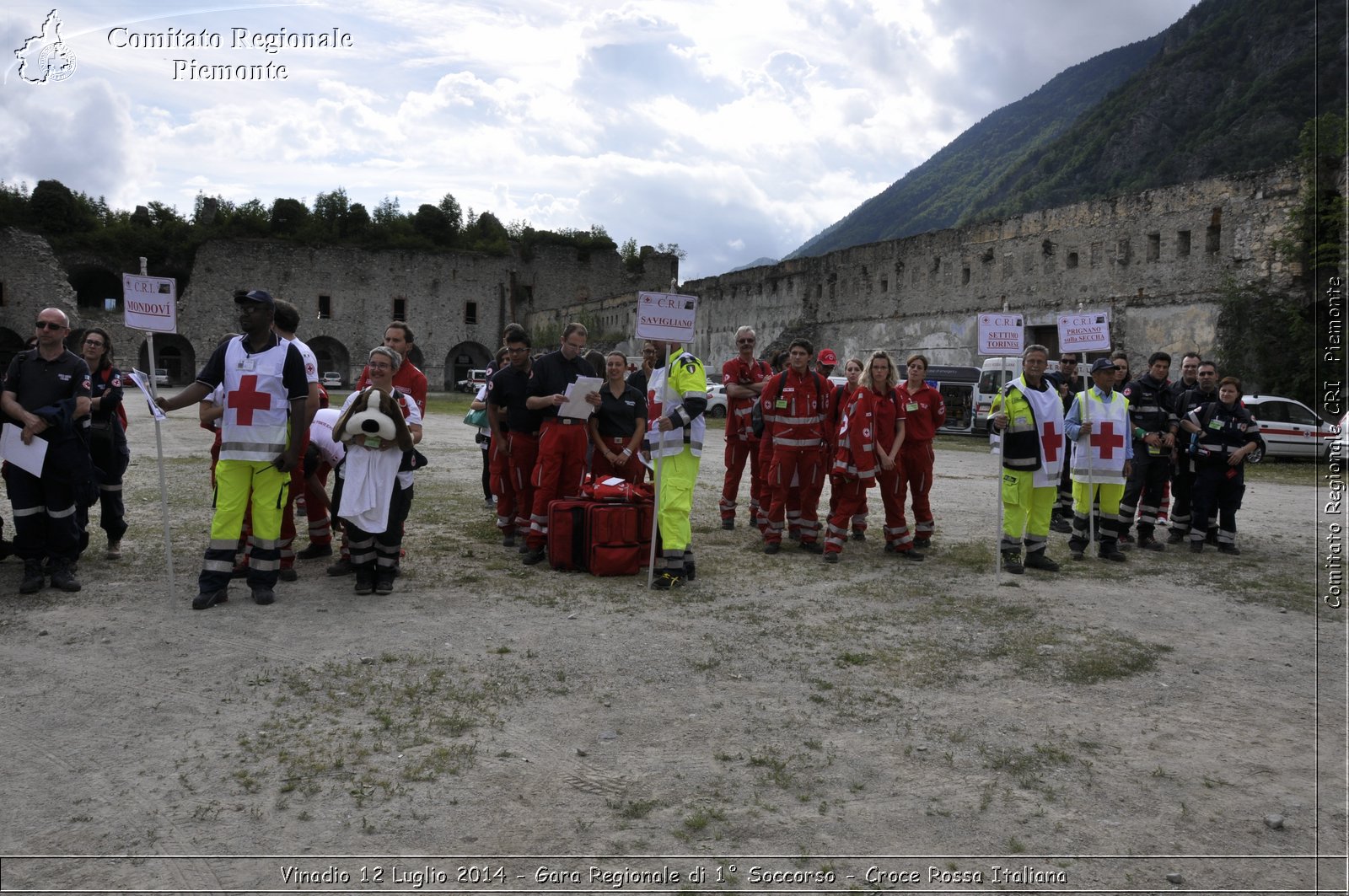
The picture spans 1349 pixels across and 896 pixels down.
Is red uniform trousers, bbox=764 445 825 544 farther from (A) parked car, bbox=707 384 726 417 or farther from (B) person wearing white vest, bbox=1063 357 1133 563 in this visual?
(A) parked car, bbox=707 384 726 417

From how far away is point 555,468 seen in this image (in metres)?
7.25

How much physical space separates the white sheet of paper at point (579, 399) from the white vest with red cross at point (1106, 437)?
431cm

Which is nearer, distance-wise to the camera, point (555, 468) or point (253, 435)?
point (253, 435)

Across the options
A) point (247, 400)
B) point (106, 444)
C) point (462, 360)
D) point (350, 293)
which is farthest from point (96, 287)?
point (247, 400)

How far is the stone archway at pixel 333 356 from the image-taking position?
171ft

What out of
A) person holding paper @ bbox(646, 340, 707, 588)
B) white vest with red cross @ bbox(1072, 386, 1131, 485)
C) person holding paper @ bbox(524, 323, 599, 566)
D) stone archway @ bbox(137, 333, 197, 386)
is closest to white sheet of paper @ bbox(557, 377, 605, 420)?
person holding paper @ bbox(524, 323, 599, 566)

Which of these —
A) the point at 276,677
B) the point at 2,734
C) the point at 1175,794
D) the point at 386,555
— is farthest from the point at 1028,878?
the point at 386,555

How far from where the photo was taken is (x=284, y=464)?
18.6 feet

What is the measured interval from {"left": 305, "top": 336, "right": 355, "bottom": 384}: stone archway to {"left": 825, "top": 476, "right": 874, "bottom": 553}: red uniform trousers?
48.4 m

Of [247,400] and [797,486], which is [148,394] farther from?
[797,486]

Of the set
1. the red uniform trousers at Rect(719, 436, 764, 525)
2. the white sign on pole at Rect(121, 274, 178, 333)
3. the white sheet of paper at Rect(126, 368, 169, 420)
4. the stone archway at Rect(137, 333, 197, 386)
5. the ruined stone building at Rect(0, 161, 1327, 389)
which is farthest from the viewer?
the stone archway at Rect(137, 333, 197, 386)

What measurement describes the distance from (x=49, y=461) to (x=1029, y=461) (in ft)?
23.4

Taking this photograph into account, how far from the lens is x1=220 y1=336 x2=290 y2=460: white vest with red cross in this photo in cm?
561

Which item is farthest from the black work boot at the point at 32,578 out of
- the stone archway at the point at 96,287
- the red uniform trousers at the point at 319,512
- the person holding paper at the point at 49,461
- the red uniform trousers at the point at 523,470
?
the stone archway at the point at 96,287
